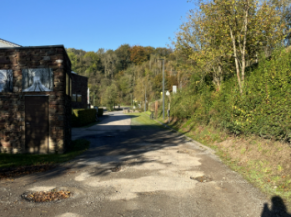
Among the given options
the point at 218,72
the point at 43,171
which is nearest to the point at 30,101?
the point at 43,171

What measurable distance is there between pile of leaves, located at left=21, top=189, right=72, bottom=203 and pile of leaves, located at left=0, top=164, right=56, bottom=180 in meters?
1.87

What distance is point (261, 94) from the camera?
9.05 meters

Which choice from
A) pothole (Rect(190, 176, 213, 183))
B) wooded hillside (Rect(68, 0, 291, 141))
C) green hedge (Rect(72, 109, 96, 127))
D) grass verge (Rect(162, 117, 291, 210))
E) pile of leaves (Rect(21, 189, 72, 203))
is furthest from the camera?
green hedge (Rect(72, 109, 96, 127))

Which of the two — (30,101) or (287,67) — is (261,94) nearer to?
(287,67)

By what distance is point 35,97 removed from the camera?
414 inches

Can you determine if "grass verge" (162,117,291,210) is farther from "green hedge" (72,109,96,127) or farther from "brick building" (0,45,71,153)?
"green hedge" (72,109,96,127)

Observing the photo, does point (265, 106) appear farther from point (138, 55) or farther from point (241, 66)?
point (138, 55)

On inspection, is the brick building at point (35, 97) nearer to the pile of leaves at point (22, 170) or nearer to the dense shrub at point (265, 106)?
the pile of leaves at point (22, 170)

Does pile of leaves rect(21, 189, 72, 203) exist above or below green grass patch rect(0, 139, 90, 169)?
above

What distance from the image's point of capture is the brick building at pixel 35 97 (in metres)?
10.5

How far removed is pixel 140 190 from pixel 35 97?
6.99 meters

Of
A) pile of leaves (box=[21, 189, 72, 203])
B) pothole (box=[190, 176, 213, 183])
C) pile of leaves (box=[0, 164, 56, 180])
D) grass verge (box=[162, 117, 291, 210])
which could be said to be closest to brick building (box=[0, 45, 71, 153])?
pile of leaves (box=[0, 164, 56, 180])

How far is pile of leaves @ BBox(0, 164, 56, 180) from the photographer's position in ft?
23.3

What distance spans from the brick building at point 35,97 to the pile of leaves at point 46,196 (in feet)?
16.8
